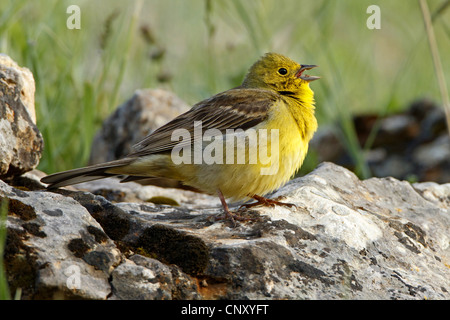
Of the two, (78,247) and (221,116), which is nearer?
(78,247)

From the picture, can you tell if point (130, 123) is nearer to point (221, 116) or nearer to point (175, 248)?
point (221, 116)

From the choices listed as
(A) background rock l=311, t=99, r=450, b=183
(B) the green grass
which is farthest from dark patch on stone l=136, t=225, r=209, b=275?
(A) background rock l=311, t=99, r=450, b=183

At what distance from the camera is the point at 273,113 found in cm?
440

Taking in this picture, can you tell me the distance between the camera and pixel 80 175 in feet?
13.2

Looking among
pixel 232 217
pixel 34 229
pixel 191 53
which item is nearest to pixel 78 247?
pixel 34 229

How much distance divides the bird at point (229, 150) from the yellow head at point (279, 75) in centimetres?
28

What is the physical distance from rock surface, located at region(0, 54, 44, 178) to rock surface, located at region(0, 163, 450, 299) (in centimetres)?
50

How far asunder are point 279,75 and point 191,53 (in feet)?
13.5

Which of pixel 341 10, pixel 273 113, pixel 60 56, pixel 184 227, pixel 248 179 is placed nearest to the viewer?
pixel 184 227

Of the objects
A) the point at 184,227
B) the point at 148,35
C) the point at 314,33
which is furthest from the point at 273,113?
the point at 314,33

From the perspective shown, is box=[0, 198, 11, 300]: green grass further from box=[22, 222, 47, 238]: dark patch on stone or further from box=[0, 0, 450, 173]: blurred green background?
box=[0, 0, 450, 173]: blurred green background

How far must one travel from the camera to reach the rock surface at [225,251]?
271cm
